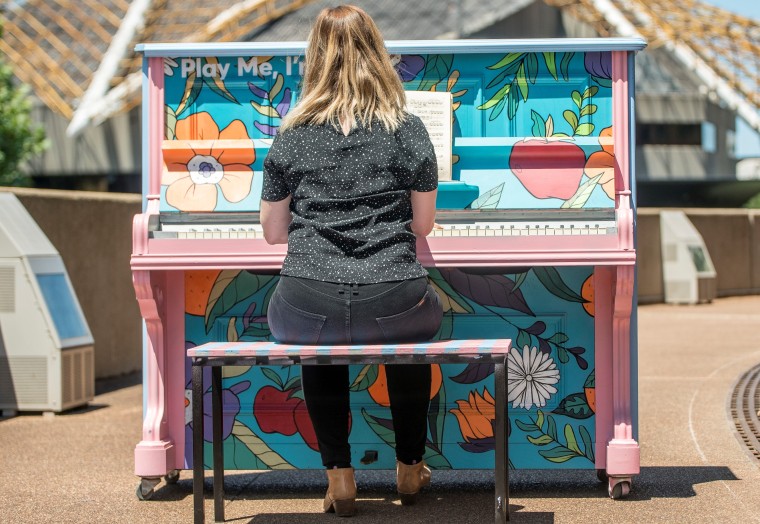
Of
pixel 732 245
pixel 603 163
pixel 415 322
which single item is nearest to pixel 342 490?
pixel 415 322

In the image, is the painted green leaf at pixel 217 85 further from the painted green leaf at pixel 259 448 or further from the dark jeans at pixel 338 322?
the painted green leaf at pixel 259 448

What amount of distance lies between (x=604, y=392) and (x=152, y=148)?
82.6 inches

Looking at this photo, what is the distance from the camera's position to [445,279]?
490cm

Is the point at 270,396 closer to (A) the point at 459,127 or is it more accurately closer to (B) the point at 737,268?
(A) the point at 459,127

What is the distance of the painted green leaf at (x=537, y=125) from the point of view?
482 centimetres

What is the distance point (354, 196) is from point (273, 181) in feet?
1.04

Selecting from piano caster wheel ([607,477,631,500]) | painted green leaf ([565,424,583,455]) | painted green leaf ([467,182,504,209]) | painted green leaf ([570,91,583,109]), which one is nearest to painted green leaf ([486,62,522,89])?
painted green leaf ([570,91,583,109])

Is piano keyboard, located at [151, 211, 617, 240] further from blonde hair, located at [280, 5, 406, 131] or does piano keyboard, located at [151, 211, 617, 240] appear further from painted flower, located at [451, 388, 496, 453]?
painted flower, located at [451, 388, 496, 453]

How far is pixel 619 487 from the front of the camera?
4707 millimetres

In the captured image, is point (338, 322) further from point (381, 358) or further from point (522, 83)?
point (522, 83)

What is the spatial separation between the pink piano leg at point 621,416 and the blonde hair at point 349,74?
1.22 metres

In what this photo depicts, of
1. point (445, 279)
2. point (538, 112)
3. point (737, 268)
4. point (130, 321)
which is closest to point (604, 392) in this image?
point (445, 279)

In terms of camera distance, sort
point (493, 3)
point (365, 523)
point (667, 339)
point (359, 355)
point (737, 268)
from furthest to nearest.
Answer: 1. point (493, 3)
2. point (737, 268)
3. point (667, 339)
4. point (365, 523)
5. point (359, 355)

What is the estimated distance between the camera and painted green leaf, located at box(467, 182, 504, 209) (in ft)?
15.2
